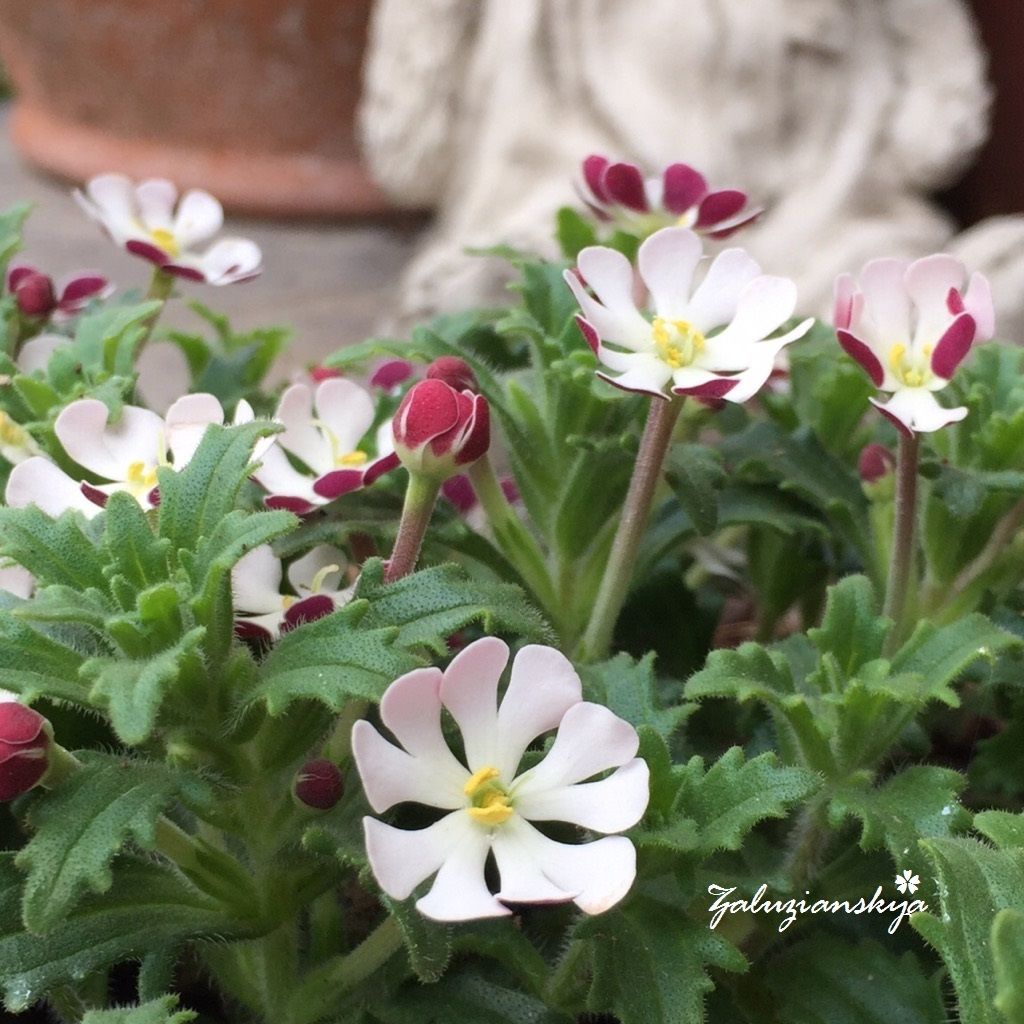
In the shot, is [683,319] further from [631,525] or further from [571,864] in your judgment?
[571,864]

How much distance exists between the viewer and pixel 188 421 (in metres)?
0.77

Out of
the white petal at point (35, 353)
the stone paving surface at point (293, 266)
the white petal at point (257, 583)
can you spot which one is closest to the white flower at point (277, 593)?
the white petal at point (257, 583)

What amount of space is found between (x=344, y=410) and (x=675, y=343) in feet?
0.88

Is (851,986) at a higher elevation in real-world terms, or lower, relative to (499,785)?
lower

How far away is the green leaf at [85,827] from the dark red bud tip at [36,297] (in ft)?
1.70

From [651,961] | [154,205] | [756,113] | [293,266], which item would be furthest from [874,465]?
[293,266]

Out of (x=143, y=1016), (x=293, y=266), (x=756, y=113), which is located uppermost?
(x=143, y=1016)

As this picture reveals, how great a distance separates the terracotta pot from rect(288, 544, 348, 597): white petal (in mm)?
2520

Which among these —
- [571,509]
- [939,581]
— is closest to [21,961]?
[571,509]

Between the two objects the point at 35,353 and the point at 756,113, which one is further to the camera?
the point at 756,113

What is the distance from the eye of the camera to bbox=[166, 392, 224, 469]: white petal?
759 millimetres

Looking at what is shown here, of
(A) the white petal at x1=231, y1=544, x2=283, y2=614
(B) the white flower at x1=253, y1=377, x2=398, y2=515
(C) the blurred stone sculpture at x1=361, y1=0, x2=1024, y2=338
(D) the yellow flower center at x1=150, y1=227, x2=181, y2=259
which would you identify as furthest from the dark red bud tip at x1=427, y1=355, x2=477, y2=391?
(C) the blurred stone sculpture at x1=361, y1=0, x2=1024, y2=338

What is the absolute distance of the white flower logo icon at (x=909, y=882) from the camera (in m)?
0.67

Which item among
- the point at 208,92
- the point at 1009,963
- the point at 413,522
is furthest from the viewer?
the point at 208,92
